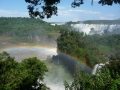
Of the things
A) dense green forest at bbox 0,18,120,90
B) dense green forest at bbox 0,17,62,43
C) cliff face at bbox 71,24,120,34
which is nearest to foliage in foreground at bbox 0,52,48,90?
dense green forest at bbox 0,18,120,90

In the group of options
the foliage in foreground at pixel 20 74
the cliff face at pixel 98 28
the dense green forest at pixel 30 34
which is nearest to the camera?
the foliage in foreground at pixel 20 74

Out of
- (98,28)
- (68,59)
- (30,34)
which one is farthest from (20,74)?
(98,28)

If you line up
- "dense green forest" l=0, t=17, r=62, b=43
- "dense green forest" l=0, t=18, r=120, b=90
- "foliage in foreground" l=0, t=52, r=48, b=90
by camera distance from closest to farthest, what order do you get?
"dense green forest" l=0, t=18, r=120, b=90 < "foliage in foreground" l=0, t=52, r=48, b=90 < "dense green forest" l=0, t=17, r=62, b=43

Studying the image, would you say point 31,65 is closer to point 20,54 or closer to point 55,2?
point 55,2

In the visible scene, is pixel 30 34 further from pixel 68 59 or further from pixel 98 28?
pixel 68 59

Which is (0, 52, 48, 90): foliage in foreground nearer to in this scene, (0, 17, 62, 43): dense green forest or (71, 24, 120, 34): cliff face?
(0, 17, 62, 43): dense green forest

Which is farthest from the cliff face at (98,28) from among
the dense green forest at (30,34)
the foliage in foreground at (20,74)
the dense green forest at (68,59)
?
the foliage in foreground at (20,74)

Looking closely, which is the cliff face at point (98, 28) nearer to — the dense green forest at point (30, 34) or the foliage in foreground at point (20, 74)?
the dense green forest at point (30, 34)

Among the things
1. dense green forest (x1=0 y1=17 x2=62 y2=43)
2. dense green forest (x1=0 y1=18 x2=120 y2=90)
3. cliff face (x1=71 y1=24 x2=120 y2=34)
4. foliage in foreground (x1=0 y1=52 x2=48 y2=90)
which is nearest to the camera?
dense green forest (x1=0 y1=18 x2=120 y2=90)
